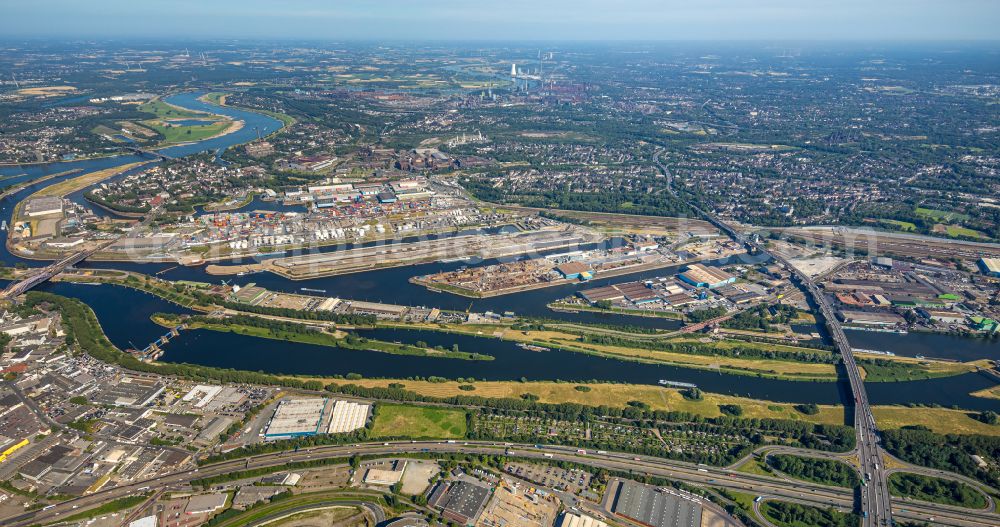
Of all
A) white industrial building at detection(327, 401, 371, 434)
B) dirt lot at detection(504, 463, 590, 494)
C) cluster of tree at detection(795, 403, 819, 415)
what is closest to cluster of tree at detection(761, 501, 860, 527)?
cluster of tree at detection(795, 403, 819, 415)

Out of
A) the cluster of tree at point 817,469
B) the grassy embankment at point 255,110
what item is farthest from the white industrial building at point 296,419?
the grassy embankment at point 255,110

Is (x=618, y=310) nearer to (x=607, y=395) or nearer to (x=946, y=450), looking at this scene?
(x=607, y=395)

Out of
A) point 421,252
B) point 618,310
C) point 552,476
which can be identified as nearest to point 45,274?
point 421,252

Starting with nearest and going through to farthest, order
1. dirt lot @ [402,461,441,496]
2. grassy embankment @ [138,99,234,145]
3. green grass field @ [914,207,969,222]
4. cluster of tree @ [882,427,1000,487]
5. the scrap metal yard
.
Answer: dirt lot @ [402,461,441,496] < cluster of tree @ [882,427,1000,487] < the scrap metal yard < green grass field @ [914,207,969,222] < grassy embankment @ [138,99,234,145]

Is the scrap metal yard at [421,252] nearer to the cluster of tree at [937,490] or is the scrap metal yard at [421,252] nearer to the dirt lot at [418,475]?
the dirt lot at [418,475]

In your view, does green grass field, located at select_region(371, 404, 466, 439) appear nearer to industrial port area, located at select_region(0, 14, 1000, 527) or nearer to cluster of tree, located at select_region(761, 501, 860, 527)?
industrial port area, located at select_region(0, 14, 1000, 527)

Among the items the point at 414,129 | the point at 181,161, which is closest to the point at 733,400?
the point at 181,161
